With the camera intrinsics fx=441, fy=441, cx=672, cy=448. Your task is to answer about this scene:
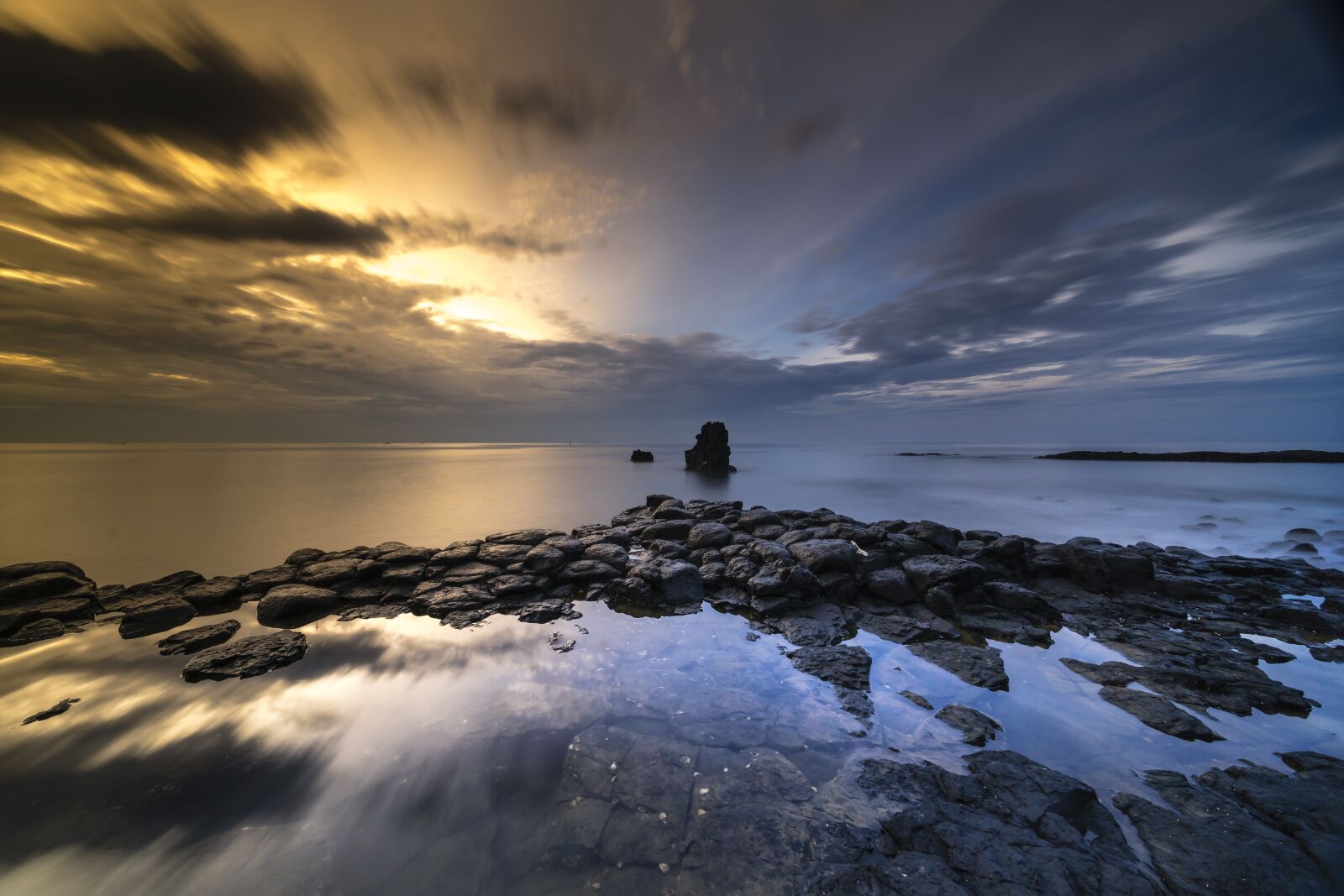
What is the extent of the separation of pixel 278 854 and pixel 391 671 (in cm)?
318

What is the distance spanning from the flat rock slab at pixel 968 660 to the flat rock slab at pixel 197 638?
12.3 m

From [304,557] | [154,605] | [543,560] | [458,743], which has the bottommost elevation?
[458,743]

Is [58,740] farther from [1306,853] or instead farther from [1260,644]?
[1260,644]

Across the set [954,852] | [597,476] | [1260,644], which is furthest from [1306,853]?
[597,476]

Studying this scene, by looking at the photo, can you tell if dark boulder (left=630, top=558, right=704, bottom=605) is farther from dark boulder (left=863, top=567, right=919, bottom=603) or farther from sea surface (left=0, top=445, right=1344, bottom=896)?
dark boulder (left=863, top=567, right=919, bottom=603)

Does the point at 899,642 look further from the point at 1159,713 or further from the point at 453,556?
the point at 453,556

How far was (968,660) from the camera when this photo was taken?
23.1 ft

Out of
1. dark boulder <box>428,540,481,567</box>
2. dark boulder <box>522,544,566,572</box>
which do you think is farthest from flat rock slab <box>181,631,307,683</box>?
dark boulder <box>522,544,566,572</box>

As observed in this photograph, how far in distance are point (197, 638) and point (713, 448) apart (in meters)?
42.5

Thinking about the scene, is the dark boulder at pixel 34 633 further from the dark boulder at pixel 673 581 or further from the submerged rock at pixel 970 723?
the submerged rock at pixel 970 723

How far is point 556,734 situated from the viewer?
5.36 meters

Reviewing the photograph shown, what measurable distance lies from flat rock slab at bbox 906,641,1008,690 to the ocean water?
48.3 ft

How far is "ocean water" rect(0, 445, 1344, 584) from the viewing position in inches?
643

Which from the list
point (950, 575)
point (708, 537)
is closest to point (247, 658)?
point (708, 537)
